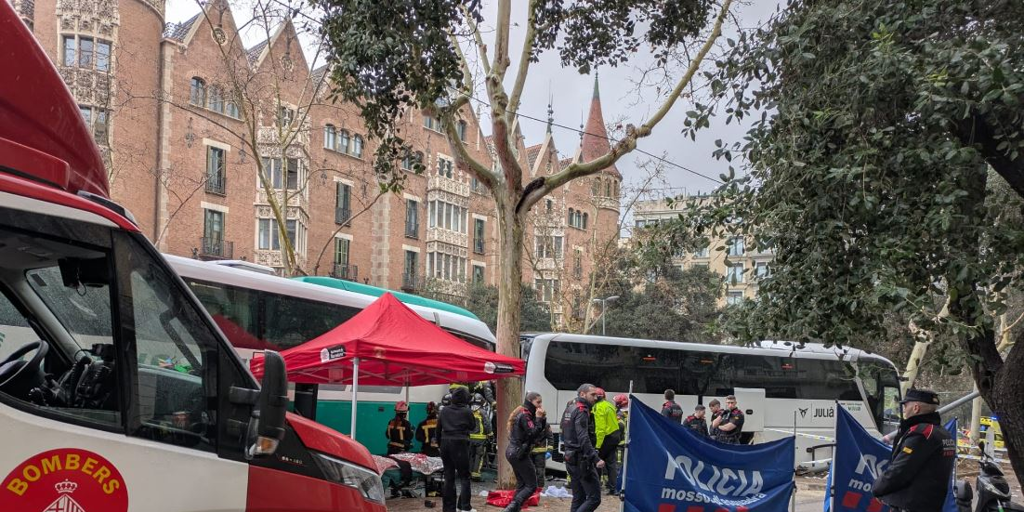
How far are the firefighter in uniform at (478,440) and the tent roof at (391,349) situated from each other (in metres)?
1.81

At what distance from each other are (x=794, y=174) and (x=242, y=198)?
120ft

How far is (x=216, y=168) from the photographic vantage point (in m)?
40.0

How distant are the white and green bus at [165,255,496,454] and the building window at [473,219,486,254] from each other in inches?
1463

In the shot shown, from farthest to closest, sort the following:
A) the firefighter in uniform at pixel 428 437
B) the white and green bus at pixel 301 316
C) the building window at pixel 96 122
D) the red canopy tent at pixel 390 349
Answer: the building window at pixel 96 122 < the firefighter in uniform at pixel 428 437 < the white and green bus at pixel 301 316 < the red canopy tent at pixel 390 349

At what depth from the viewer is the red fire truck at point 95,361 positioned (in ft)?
10.9

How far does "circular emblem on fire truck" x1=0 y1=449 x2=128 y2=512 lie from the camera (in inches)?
122

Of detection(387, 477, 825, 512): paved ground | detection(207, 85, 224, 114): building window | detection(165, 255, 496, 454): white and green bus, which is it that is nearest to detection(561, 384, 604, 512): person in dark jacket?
detection(387, 477, 825, 512): paved ground

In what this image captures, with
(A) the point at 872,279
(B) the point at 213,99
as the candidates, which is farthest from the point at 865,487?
(B) the point at 213,99

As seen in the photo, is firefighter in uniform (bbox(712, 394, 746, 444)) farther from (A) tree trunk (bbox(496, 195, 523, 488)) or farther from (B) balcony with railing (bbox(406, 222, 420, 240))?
(B) balcony with railing (bbox(406, 222, 420, 240))

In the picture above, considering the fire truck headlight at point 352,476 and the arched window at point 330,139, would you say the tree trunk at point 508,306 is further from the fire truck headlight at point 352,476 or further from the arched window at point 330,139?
the arched window at point 330,139

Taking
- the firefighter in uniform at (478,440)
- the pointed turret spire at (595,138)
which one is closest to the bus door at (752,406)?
the firefighter in uniform at (478,440)

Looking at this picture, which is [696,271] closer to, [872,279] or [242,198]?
[242,198]

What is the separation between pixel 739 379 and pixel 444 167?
3202 centimetres

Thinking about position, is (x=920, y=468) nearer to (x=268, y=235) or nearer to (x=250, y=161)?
(x=250, y=161)
